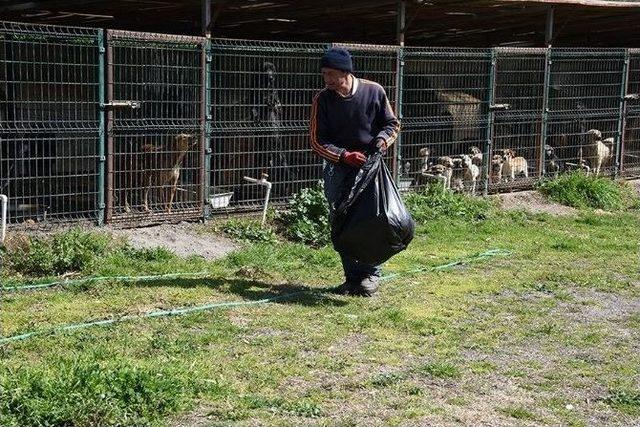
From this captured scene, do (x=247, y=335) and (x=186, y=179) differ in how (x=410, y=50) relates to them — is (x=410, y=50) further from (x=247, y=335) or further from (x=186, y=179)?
(x=247, y=335)

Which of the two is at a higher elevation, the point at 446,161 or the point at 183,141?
the point at 183,141

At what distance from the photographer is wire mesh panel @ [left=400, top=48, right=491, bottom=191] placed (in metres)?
13.1

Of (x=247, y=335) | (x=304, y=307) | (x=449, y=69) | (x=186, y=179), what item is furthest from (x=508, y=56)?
(x=247, y=335)

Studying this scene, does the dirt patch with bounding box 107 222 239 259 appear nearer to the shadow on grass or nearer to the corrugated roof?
the shadow on grass

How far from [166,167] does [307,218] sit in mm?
1597

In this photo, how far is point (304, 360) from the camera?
20.1 feet

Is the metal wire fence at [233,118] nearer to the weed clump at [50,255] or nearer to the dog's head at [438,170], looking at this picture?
the dog's head at [438,170]

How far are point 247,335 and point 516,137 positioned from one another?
8732 mm

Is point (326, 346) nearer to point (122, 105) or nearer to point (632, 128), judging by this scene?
point (122, 105)

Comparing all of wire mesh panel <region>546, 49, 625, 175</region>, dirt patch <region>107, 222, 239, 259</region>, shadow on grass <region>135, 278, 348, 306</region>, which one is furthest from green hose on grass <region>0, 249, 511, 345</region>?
wire mesh panel <region>546, 49, 625, 175</region>

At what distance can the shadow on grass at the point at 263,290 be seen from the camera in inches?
305

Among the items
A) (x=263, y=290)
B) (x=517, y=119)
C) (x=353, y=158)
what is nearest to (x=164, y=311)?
(x=263, y=290)

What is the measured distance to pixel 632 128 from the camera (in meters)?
16.5

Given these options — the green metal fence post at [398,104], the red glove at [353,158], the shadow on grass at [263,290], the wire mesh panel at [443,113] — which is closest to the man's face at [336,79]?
the red glove at [353,158]
